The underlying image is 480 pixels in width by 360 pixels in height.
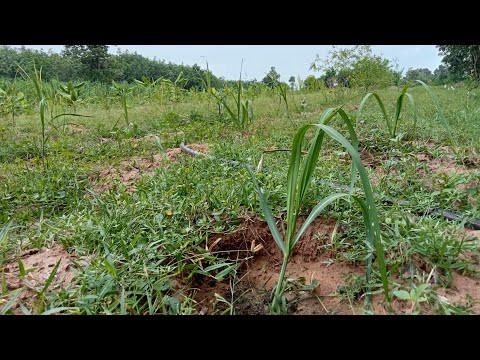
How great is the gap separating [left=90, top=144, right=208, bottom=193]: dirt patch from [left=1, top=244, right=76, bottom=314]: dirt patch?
0.62m

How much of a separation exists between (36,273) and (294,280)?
0.94 m

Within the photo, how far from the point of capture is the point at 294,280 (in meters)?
1.13

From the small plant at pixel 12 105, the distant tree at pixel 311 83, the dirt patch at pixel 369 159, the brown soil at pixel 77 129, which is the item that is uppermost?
the distant tree at pixel 311 83

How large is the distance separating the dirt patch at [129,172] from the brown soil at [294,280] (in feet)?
2.92

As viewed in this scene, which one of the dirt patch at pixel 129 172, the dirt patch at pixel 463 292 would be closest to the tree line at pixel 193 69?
the dirt patch at pixel 129 172

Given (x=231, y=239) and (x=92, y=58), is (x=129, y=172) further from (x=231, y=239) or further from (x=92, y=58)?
(x=92, y=58)

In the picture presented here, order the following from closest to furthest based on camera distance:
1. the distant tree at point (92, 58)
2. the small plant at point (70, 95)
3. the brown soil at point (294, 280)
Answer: the brown soil at point (294, 280)
the small plant at point (70, 95)
the distant tree at point (92, 58)

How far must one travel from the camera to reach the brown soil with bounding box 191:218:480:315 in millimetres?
1014

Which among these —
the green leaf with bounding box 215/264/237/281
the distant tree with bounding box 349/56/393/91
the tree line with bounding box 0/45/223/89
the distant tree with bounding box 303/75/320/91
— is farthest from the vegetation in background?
the tree line with bounding box 0/45/223/89

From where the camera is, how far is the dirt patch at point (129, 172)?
6.79ft

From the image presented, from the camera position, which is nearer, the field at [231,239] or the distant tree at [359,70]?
the field at [231,239]

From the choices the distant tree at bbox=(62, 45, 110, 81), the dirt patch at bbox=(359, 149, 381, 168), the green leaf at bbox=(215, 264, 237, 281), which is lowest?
the green leaf at bbox=(215, 264, 237, 281)

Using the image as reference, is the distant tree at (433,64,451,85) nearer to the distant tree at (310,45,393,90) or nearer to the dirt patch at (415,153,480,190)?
the distant tree at (310,45,393,90)

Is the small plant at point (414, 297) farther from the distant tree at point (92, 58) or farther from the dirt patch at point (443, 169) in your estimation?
the distant tree at point (92, 58)
